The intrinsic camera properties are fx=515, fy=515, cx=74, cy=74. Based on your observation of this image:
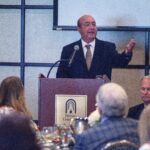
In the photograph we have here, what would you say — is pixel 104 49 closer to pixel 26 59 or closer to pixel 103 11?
pixel 103 11

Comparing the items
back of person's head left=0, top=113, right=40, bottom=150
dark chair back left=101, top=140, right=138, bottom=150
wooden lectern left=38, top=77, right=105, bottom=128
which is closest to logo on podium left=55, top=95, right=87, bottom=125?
wooden lectern left=38, top=77, right=105, bottom=128

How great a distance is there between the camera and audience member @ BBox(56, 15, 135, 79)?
14.9 ft

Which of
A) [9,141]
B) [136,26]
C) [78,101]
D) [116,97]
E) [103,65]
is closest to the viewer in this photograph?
[9,141]

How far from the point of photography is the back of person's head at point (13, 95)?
365 cm

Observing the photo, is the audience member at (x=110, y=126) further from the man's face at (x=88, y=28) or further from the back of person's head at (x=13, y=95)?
the man's face at (x=88, y=28)

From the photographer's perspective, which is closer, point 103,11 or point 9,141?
point 9,141

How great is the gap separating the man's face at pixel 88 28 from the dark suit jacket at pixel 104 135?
2192 millimetres

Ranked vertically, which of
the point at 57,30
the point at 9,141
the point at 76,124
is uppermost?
the point at 57,30

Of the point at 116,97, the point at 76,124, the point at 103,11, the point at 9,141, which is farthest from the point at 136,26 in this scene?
the point at 9,141

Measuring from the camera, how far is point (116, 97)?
104 inches

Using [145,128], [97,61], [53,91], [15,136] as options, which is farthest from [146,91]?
[15,136]

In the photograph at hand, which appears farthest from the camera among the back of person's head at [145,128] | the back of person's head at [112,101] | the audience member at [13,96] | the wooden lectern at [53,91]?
the wooden lectern at [53,91]

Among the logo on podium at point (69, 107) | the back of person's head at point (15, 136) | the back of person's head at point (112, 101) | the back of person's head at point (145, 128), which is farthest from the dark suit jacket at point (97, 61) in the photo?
the back of person's head at point (15, 136)

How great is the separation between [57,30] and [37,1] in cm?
42
